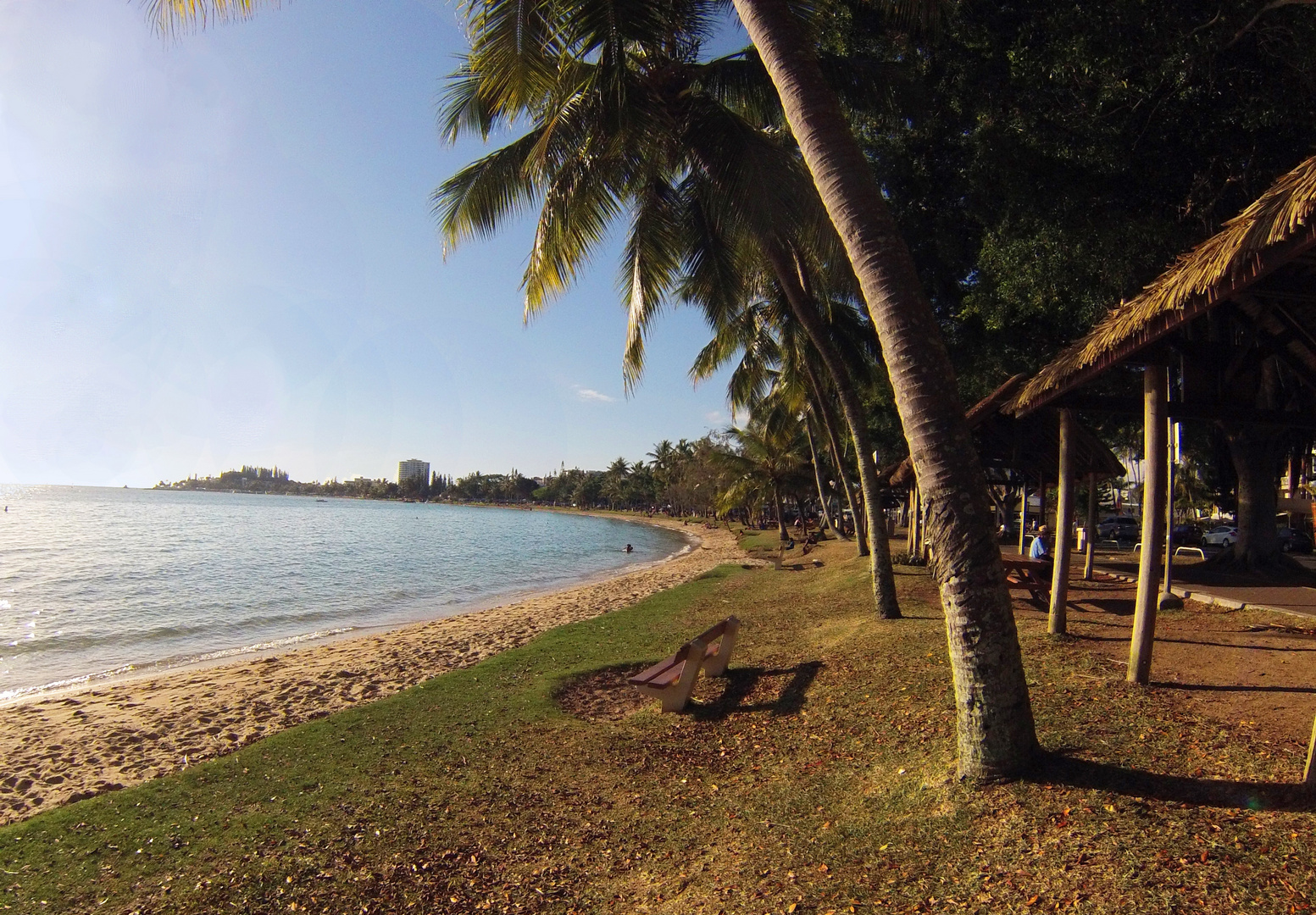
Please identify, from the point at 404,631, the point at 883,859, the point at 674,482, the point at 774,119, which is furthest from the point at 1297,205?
the point at 674,482

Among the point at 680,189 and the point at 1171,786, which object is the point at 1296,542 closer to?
the point at 680,189

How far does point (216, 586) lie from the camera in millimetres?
25719

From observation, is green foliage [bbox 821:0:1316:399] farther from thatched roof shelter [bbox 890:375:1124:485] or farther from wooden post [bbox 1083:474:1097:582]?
wooden post [bbox 1083:474:1097:582]

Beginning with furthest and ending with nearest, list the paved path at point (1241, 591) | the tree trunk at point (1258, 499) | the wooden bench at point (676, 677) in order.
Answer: the tree trunk at point (1258, 499) → the paved path at point (1241, 591) → the wooden bench at point (676, 677)

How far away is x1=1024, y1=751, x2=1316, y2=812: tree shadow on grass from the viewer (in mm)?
3719

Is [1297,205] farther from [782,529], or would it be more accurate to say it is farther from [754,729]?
[782,529]

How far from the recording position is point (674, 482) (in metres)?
81.9

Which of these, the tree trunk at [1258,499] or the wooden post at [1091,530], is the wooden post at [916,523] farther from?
the tree trunk at [1258,499]

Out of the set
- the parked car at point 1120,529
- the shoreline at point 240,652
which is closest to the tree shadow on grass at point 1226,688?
the shoreline at point 240,652

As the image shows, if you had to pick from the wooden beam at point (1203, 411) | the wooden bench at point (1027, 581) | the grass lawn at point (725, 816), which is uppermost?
the wooden beam at point (1203, 411)

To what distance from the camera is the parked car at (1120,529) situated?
26125mm

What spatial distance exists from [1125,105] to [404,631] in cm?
1571

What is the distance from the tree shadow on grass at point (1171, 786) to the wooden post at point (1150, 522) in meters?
1.75

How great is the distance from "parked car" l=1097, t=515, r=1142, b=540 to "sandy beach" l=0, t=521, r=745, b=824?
64.0 ft
